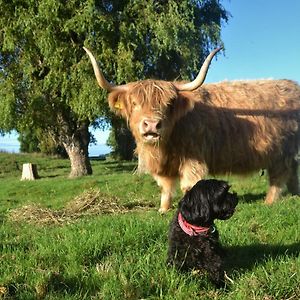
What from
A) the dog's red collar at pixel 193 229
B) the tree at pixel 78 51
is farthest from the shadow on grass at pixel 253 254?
the tree at pixel 78 51

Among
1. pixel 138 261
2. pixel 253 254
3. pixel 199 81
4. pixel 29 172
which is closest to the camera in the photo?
pixel 138 261

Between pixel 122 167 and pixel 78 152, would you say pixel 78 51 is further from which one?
pixel 122 167

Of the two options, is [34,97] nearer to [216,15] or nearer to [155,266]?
[216,15]

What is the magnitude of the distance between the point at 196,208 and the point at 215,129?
13.3ft

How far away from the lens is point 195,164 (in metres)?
7.46

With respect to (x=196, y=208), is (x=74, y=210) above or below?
below

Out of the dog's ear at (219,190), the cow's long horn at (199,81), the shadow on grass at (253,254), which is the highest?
the cow's long horn at (199,81)

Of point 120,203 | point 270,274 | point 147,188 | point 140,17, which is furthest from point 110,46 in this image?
point 270,274

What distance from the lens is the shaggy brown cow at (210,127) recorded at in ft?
23.2

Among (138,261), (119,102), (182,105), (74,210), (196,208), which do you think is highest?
(119,102)

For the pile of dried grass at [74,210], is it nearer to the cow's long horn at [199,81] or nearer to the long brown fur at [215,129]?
the long brown fur at [215,129]

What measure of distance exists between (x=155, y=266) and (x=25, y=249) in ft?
4.98

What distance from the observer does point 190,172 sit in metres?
7.39

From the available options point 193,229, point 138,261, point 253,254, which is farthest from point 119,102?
point 193,229
